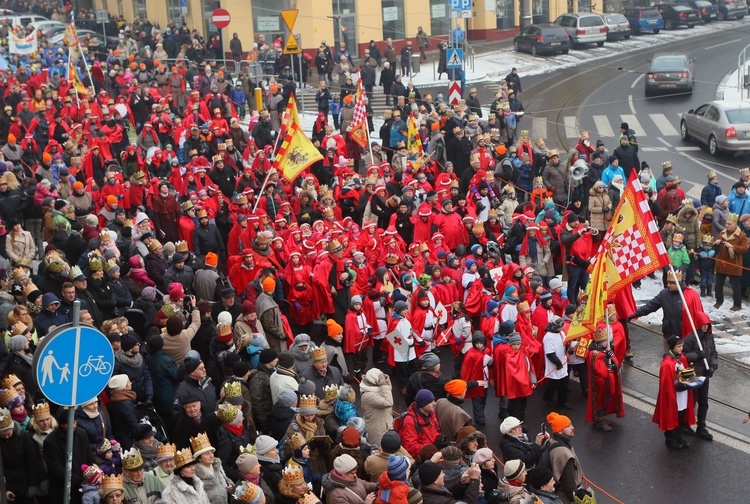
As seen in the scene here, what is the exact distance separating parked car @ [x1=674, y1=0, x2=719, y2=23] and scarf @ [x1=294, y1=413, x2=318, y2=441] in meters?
45.4

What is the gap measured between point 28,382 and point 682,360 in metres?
7.03

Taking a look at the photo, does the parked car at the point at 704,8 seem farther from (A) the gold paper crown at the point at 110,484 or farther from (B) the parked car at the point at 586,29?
(A) the gold paper crown at the point at 110,484

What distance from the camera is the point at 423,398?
34.8 feet

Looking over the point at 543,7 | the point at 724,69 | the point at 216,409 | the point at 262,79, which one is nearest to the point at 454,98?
the point at 262,79

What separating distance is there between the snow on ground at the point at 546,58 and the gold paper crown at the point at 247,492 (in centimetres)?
2967

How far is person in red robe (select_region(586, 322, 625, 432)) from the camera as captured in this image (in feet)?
41.7

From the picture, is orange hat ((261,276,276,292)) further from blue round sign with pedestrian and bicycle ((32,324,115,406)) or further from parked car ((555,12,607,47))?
parked car ((555,12,607,47))

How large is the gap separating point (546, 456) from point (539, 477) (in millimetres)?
818

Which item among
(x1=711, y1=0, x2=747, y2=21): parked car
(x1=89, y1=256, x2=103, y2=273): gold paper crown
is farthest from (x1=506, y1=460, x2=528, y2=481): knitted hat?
(x1=711, y1=0, x2=747, y2=21): parked car

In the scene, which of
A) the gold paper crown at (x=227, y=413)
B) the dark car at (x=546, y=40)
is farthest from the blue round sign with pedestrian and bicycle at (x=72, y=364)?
Result: the dark car at (x=546, y=40)

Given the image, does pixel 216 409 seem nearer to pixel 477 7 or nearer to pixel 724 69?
pixel 724 69

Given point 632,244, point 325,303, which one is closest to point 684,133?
point 325,303

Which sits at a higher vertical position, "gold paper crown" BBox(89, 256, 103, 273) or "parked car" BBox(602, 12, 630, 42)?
"parked car" BBox(602, 12, 630, 42)

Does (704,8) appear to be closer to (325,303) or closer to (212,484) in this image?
(325,303)
